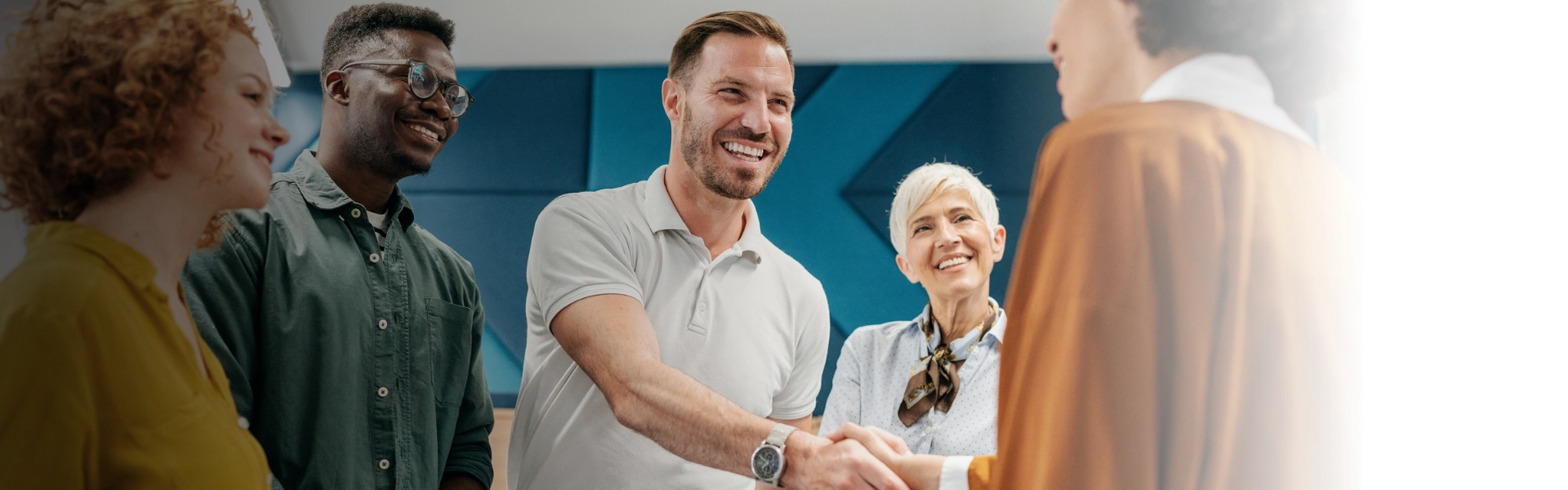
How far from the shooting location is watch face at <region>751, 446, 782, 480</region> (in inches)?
57.3

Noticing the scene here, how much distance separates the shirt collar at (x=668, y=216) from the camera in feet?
5.32

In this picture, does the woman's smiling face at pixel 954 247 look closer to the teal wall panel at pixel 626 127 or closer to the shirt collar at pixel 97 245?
the teal wall panel at pixel 626 127

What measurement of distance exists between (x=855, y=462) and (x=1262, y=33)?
83 cm

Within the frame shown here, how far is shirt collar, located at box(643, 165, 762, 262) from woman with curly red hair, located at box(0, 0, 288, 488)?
2.23ft

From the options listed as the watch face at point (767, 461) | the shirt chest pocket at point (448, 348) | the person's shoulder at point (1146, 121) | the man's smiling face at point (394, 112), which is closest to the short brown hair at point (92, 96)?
the man's smiling face at point (394, 112)

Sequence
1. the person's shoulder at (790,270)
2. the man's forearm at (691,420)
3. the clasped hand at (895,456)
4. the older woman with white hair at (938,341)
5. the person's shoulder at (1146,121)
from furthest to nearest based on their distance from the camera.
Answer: the person's shoulder at (790,270) < the older woman with white hair at (938,341) < the man's forearm at (691,420) < the clasped hand at (895,456) < the person's shoulder at (1146,121)

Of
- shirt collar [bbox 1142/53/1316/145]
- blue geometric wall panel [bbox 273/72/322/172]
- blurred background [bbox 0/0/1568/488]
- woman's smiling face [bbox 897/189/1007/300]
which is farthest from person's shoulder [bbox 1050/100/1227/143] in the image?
blue geometric wall panel [bbox 273/72/322/172]

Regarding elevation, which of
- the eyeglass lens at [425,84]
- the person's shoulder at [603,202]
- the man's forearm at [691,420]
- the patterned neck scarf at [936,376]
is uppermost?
the eyeglass lens at [425,84]

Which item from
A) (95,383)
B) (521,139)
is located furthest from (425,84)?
(95,383)

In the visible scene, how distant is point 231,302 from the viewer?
1314 mm

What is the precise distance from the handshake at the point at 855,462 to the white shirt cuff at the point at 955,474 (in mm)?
70

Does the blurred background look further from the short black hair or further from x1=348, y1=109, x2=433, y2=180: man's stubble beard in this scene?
x1=348, y1=109, x2=433, y2=180: man's stubble beard

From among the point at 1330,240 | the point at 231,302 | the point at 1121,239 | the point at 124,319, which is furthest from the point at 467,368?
the point at 1330,240

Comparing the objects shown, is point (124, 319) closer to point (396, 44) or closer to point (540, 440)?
point (396, 44)
